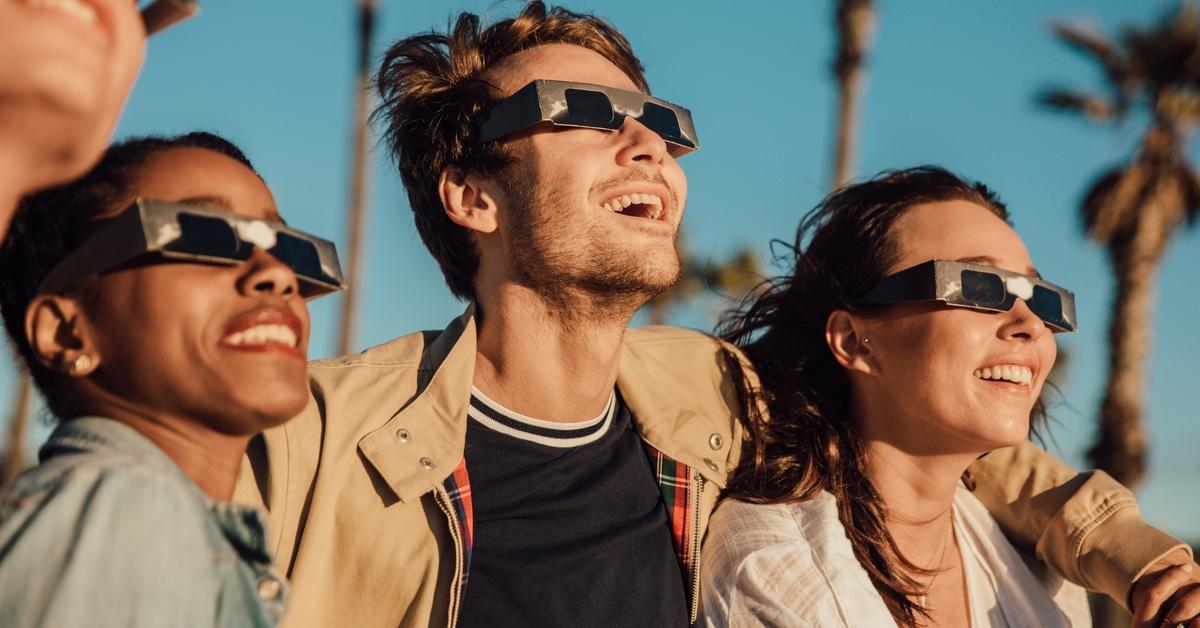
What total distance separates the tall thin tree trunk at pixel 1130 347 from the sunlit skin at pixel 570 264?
17.5 meters

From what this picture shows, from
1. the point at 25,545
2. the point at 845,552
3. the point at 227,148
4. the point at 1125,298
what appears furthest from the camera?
the point at 1125,298

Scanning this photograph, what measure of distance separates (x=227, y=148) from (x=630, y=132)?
169 cm

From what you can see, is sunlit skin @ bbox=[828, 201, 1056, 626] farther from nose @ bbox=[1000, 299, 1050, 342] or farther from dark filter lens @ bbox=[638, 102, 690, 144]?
dark filter lens @ bbox=[638, 102, 690, 144]

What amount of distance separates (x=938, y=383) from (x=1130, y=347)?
60.1ft

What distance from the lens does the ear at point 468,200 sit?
14.8 ft

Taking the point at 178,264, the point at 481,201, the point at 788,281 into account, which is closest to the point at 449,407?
the point at 481,201

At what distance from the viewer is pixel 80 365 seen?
249cm

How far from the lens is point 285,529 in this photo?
134 inches

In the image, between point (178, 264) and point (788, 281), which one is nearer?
point (178, 264)

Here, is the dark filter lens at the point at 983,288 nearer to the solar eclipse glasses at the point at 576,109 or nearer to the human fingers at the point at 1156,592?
the human fingers at the point at 1156,592

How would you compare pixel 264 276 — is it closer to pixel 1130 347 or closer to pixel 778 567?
pixel 778 567

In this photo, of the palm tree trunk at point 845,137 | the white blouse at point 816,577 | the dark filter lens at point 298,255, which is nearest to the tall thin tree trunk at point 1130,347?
the palm tree trunk at point 845,137

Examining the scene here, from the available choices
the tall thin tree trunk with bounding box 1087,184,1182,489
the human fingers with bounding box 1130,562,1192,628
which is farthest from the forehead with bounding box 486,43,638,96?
the tall thin tree trunk with bounding box 1087,184,1182,489

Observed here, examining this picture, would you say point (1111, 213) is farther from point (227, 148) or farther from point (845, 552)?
point (227, 148)
